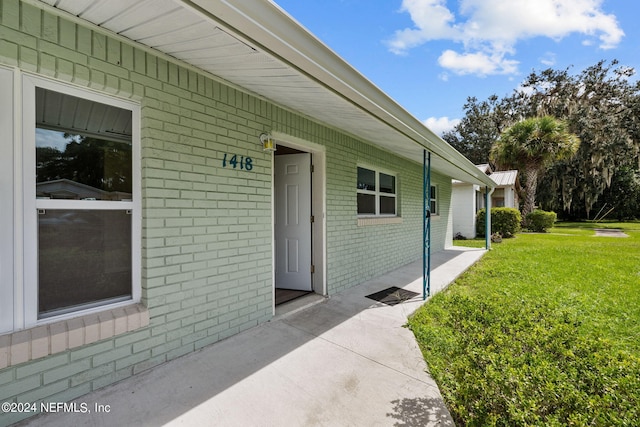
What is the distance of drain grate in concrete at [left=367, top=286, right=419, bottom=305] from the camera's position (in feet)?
14.9

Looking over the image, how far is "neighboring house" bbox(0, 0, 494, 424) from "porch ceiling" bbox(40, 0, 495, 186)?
0.04 ft

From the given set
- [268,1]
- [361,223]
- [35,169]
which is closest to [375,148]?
[361,223]

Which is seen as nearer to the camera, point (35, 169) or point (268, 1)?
point (268, 1)

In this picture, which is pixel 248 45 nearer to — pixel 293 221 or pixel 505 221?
pixel 293 221

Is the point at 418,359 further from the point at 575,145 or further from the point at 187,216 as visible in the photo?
the point at 575,145

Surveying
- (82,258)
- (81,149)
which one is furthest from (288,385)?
(81,149)

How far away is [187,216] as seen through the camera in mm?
2742

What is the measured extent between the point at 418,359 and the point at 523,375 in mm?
1249

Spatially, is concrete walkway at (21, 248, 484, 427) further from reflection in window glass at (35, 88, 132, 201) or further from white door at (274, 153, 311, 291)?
reflection in window glass at (35, 88, 132, 201)

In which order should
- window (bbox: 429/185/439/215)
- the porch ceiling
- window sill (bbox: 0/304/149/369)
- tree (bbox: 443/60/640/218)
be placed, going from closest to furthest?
the porch ceiling < window sill (bbox: 0/304/149/369) < window (bbox: 429/185/439/215) < tree (bbox: 443/60/640/218)

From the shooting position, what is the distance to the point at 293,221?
4.77 metres

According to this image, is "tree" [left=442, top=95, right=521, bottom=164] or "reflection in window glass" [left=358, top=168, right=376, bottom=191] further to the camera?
"tree" [left=442, top=95, right=521, bottom=164]

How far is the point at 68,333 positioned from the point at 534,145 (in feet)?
61.4

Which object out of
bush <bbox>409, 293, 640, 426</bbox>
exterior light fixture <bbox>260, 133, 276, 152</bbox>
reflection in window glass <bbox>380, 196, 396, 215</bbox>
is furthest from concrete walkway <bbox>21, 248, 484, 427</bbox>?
A: reflection in window glass <bbox>380, 196, 396, 215</bbox>
